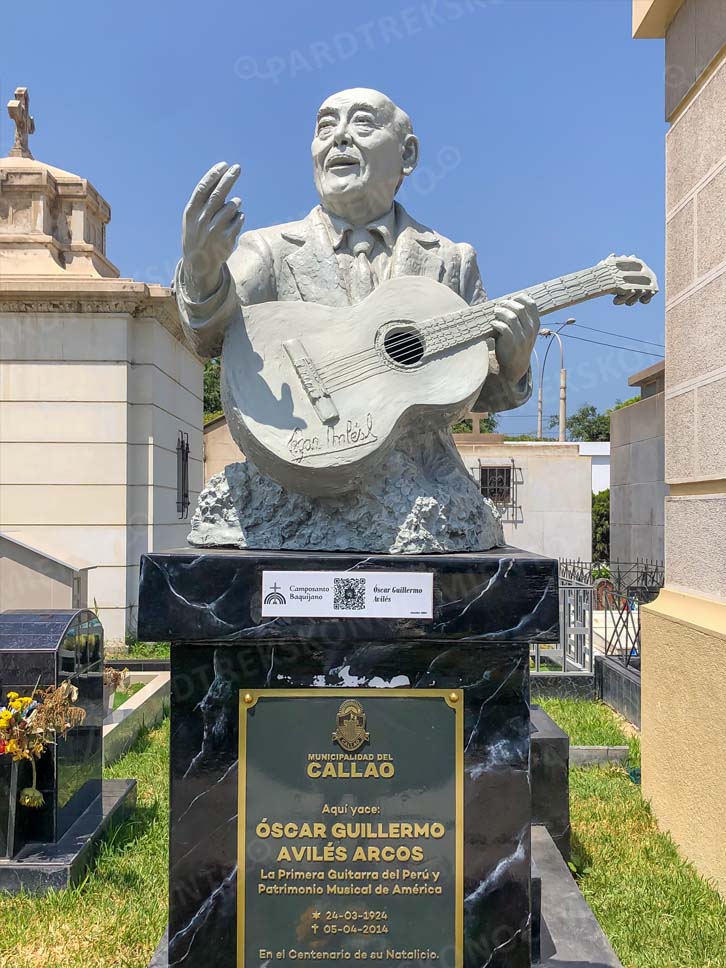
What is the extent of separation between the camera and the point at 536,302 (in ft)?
10.9

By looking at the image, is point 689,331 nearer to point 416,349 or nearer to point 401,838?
point 416,349

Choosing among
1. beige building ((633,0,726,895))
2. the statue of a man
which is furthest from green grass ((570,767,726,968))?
the statue of a man

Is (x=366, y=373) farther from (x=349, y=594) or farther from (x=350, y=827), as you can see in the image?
(x=350, y=827)

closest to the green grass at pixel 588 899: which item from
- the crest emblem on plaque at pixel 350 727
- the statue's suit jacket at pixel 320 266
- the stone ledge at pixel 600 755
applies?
the stone ledge at pixel 600 755

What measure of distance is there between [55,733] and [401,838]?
Answer: 238 centimetres

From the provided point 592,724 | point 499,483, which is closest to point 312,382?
point 592,724

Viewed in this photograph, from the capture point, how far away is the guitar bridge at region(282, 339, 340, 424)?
3.05 metres

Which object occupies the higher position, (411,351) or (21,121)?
(21,121)

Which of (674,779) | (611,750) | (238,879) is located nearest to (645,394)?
(611,750)

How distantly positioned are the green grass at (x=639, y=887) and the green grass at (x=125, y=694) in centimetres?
413

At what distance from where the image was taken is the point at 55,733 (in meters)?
4.55

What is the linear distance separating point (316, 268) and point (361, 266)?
184 mm
